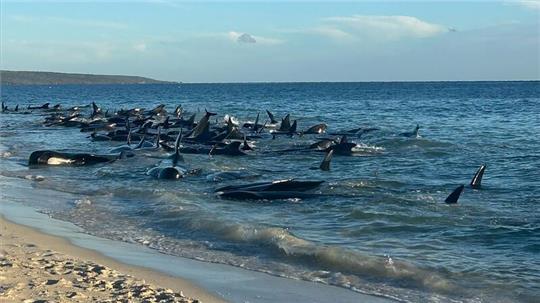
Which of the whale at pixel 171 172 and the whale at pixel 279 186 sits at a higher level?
the whale at pixel 279 186

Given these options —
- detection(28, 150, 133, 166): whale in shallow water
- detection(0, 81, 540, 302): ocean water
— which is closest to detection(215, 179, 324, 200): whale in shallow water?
detection(0, 81, 540, 302): ocean water

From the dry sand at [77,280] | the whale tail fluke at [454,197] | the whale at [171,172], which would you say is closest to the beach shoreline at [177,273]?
the dry sand at [77,280]

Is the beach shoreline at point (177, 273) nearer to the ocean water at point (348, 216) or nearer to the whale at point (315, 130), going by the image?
the ocean water at point (348, 216)

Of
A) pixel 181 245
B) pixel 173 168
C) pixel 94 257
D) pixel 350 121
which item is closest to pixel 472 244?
pixel 181 245

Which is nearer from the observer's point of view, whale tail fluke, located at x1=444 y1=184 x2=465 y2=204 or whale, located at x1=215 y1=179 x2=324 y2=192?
whale tail fluke, located at x1=444 y1=184 x2=465 y2=204

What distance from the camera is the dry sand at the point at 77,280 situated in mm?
7008

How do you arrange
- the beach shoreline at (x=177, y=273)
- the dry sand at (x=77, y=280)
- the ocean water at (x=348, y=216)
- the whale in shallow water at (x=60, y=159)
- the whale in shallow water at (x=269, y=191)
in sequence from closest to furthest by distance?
the dry sand at (x=77, y=280)
the beach shoreline at (x=177, y=273)
the ocean water at (x=348, y=216)
the whale in shallow water at (x=269, y=191)
the whale in shallow water at (x=60, y=159)

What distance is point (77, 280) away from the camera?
764cm

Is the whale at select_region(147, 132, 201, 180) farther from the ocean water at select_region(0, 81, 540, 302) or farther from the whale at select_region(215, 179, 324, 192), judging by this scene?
the whale at select_region(215, 179, 324, 192)

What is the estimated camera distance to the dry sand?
701 cm

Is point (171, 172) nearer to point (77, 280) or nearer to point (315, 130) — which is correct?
point (77, 280)

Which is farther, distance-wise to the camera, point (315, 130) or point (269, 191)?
point (315, 130)

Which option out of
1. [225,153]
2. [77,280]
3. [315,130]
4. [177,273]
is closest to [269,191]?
[177,273]

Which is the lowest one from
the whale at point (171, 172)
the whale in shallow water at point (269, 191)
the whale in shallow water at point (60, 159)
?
the whale in shallow water at point (60, 159)
